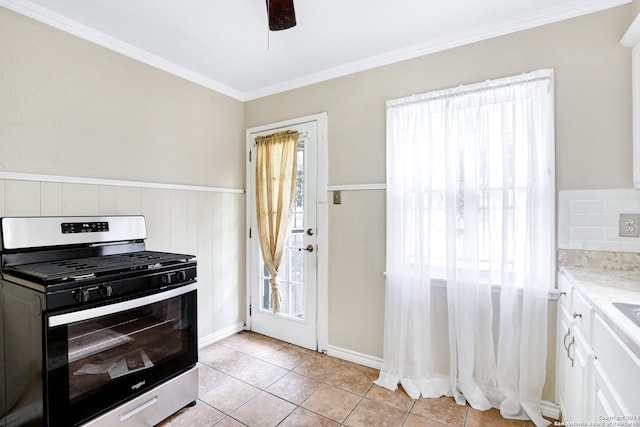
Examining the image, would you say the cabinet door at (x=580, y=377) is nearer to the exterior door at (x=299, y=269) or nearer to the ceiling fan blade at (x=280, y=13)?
the exterior door at (x=299, y=269)

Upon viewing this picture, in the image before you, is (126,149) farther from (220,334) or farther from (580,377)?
(580,377)

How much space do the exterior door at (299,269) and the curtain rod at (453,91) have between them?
0.81m

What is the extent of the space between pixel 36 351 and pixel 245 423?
115cm

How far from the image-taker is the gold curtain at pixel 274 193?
2.90 m

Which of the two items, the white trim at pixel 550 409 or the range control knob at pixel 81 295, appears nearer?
the range control knob at pixel 81 295

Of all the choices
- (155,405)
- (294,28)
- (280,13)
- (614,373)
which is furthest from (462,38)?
(155,405)

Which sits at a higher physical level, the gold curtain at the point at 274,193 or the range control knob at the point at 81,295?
the gold curtain at the point at 274,193

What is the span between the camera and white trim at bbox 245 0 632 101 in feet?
5.96

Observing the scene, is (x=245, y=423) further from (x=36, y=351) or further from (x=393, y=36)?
(x=393, y=36)

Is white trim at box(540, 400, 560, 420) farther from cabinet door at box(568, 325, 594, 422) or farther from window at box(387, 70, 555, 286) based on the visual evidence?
window at box(387, 70, 555, 286)

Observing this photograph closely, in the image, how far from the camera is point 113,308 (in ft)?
5.21

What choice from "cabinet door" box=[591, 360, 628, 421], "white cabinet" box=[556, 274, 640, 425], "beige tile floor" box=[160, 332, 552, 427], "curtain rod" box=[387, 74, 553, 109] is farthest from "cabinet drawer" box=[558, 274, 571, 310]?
"curtain rod" box=[387, 74, 553, 109]

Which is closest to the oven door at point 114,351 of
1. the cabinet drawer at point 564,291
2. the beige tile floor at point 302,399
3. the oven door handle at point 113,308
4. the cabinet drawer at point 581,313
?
the oven door handle at point 113,308

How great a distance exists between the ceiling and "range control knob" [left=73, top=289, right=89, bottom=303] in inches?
65.9
